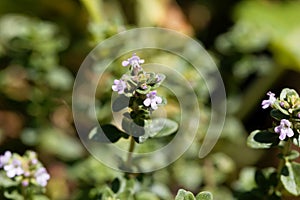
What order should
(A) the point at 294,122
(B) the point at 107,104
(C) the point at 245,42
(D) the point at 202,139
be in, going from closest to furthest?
1. (A) the point at 294,122
2. (B) the point at 107,104
3. (D) the point at 202,139
4. (C) the point at 245,42

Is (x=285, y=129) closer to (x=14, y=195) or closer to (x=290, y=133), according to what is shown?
(x=290, y=133)

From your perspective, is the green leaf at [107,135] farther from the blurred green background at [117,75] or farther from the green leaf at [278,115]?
the green leaf at [278,115]

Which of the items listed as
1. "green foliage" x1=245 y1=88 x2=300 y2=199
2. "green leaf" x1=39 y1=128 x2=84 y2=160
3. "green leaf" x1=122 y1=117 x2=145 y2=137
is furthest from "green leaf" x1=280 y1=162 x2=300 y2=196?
"green leaf" x1=39 y1=128 x2=84 y2=160

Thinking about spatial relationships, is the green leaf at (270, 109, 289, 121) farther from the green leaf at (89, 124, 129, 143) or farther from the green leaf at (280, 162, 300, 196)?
the green leaf at (89, 124, 129, 143)

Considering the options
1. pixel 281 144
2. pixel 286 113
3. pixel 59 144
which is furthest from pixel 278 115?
pixel 59 144

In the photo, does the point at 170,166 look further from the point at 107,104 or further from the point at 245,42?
the point at 245,42

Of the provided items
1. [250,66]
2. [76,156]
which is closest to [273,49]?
[250,66]
